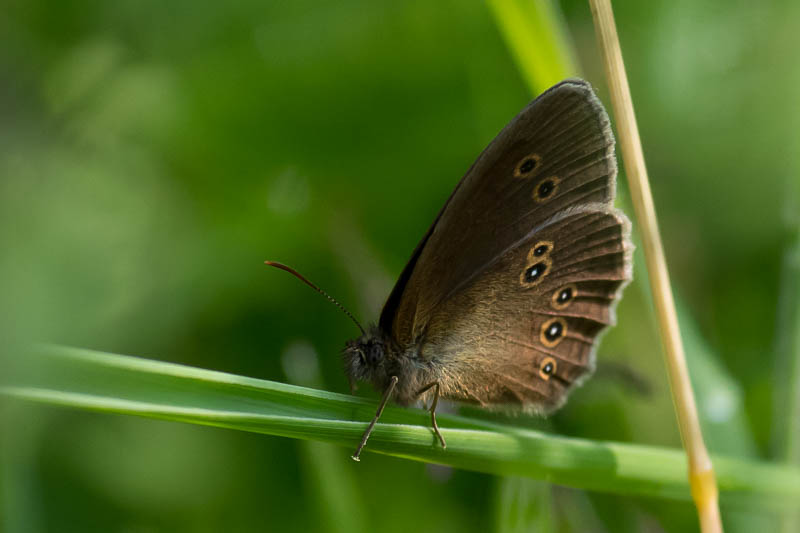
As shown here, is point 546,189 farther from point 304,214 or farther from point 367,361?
point 304,214

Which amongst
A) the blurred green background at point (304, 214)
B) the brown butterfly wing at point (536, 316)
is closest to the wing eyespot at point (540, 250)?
the brown butterfly wing at point (536, 316)

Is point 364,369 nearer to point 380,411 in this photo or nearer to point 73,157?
point 380,411

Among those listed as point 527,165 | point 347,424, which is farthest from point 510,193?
point 347,424

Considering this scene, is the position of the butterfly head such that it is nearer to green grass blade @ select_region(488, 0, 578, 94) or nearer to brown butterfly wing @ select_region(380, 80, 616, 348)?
brown butterfly wing @ select_region(380, 80, 616, 348)

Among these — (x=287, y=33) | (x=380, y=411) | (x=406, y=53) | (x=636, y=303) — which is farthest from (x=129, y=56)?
(x=636, y=303)

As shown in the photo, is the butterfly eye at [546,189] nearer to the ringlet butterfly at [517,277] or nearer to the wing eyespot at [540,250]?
the ringlet butterfly at [517,277]
